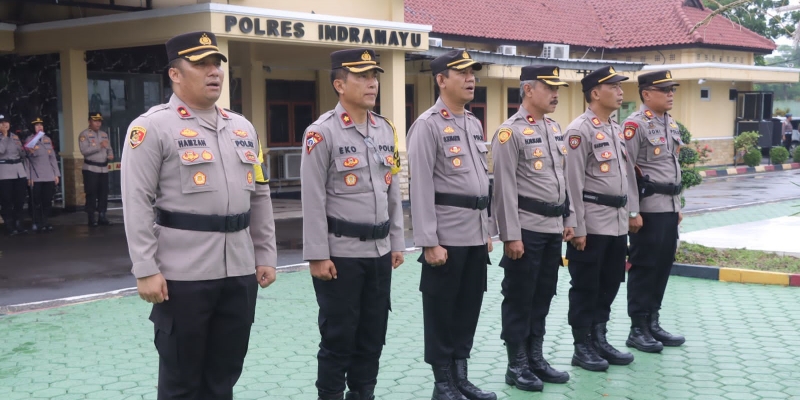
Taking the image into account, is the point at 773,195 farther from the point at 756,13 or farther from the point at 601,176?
the point at 756,13

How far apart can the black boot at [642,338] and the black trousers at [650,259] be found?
0.21ft

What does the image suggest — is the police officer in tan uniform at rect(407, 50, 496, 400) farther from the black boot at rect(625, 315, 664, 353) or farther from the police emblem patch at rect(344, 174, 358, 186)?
the black boot at rect(625, 315, 664, 353)

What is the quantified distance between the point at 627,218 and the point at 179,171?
10.9ft

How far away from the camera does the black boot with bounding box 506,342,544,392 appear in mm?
5129

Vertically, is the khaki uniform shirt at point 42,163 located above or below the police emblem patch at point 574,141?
below

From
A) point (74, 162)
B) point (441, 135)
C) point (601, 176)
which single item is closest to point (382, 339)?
point (441, 135)

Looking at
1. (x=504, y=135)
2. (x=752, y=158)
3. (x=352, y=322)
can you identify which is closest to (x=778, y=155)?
(x=752, y=158)

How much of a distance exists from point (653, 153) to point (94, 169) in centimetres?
1032

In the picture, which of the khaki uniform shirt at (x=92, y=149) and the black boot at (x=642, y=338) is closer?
the black boot at (x=642, y=338)

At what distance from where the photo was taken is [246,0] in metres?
14.0

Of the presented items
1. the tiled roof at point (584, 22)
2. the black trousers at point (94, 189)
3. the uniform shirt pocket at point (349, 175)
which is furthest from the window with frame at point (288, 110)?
the uniform shirt pocket at point (349, 175)

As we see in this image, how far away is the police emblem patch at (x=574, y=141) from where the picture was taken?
568 cm

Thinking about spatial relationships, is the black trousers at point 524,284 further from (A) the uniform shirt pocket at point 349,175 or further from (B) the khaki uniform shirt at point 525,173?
(A) the uniform shirt pocket at point 349,175

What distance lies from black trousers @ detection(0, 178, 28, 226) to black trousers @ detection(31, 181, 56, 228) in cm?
22
